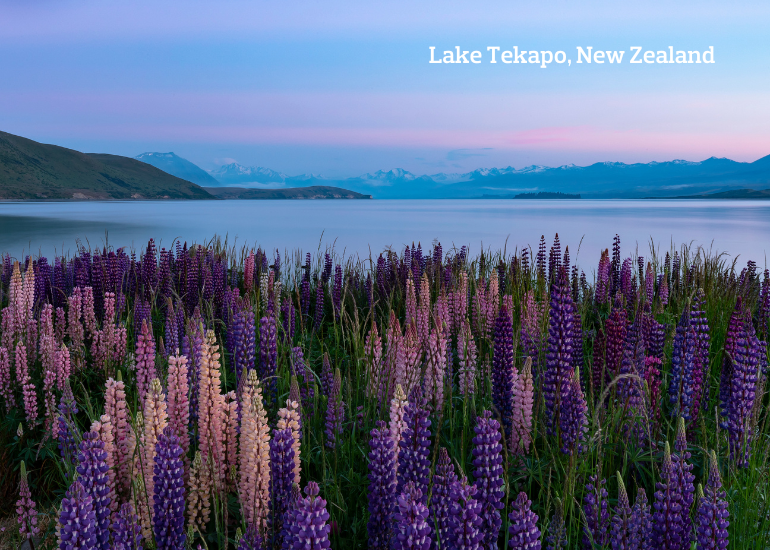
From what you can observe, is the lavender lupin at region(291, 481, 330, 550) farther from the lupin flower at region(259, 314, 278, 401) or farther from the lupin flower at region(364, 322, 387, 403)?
the lupin flower at region(259, 314, 278, 401)

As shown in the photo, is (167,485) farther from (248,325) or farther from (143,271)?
(143,271)

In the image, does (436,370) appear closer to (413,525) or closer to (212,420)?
(212,420)

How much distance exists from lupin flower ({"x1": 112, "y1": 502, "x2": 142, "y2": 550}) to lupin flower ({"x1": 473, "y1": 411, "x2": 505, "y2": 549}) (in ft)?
5.76

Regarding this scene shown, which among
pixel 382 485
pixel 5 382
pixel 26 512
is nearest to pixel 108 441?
pixel 26 512

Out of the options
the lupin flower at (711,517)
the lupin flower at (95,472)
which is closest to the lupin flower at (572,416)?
the lupin flower at (711,517)

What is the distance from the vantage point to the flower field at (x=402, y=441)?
8.70 ft

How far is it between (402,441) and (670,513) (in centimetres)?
144

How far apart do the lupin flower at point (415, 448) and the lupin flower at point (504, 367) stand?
1.69 metres

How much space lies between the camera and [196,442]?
14.3ft

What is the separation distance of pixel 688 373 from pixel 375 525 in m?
3.17

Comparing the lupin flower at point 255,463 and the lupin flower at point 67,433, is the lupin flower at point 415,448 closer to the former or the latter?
the lupin flower at point 255,463

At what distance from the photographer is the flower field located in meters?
2.65

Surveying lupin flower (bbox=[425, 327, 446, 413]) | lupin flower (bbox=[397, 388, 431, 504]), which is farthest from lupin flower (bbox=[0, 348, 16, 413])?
lupin flower (bbox=[397, 388, 431, 504])

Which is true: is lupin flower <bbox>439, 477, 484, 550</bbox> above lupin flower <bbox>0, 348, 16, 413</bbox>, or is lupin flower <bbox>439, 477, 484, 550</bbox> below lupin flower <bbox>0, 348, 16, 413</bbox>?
above
